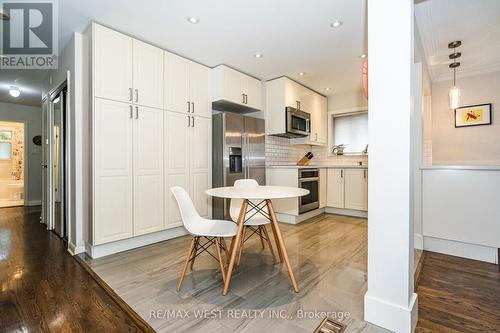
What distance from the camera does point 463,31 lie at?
2510 mm

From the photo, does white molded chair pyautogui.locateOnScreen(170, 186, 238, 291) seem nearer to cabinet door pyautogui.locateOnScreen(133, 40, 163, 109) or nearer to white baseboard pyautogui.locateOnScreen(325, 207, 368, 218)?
cabinet door pyautogui.locateOnScreen(133, 40, 163, 109)

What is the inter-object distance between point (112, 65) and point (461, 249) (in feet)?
13.6

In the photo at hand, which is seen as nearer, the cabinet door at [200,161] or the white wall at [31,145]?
the cabinet door at [200,161]

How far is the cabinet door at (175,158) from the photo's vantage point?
9.58 ft

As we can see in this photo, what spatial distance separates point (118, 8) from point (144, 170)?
1.61m

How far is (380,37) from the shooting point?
4.43 feet

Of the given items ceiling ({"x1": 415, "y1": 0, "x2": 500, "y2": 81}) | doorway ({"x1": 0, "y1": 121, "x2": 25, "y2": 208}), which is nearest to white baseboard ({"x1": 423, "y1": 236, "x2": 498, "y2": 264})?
ceiling ({"x1": 415, "y1": 0, "x2": 500, "y2": 81})

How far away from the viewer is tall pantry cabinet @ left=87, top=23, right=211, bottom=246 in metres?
2.37

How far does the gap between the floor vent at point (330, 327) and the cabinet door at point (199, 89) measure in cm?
278

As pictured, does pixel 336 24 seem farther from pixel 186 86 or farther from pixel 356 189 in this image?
pixel 356 189

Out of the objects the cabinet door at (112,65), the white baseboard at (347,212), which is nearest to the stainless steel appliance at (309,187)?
the white baseboard at (347,212)

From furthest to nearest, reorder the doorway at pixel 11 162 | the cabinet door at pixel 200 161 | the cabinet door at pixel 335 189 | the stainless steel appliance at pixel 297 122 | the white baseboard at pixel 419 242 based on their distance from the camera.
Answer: the doorway at pixel 11 162 → the cabinet door at pixel 335 189 → the stainless steel appliance at pixel 297 122 → the cabinet door at pixel 200 161 → the white baseboard at pixel 419 242

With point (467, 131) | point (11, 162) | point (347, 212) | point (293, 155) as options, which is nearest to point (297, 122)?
point (293, 155)
